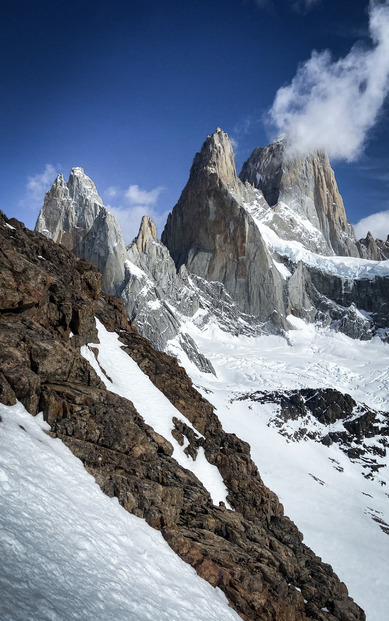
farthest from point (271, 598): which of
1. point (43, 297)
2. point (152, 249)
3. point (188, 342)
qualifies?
point (152, 249)

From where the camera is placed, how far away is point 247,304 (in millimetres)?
187000

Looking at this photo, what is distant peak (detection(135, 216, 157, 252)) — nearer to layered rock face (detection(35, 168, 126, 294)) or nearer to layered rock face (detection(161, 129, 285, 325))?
layered rock face (detection(35, 168, 126, 294))

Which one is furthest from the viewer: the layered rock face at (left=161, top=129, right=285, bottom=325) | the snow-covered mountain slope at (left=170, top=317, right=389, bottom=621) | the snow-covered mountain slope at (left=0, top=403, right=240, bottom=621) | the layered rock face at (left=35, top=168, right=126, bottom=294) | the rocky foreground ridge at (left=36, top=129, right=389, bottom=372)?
the layered rock face at (left=161, top=129, right=285, bottom=325)

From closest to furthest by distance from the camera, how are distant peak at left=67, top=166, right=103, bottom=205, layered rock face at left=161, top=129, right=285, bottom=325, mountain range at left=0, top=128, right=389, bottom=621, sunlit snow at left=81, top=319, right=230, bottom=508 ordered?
mountain range at left=0, top=128, right=389, bottom=621
sunlit snow at left=81, top=319, right=230, bottom=508
distant peak at left=67, top=166, right=103, bottom=205
layered rock face at left=161, top=129, right=285, bottom=325

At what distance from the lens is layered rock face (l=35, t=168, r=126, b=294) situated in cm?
14812

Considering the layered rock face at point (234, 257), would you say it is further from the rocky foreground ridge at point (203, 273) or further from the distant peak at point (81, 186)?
the distant peak at point (81, 186)

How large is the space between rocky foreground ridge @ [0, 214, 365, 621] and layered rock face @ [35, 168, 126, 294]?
12253 centimetres

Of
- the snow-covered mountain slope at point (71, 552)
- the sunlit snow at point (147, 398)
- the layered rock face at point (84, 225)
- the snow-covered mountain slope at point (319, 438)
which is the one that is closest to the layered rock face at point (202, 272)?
the layered rock face at point (84, 225)

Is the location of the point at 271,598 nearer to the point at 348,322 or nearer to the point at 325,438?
the point at 325,438

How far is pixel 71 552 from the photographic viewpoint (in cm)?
917

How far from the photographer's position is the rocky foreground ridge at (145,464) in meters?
14.5

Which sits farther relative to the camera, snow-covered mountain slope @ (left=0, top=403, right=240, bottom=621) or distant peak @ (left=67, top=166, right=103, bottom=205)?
distant peak @ (left=67, top=166, right=103, bottom=205)

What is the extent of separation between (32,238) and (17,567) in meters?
23.2

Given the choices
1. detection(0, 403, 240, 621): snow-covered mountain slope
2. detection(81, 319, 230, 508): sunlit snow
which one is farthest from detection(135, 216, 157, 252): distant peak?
detection(0, 403, 240, 621): snow-covered mountain slope
